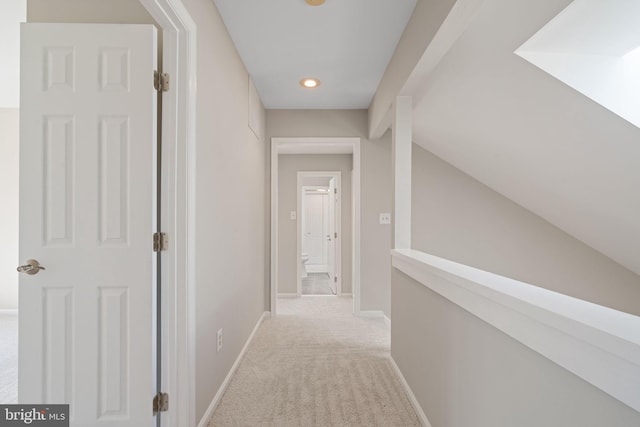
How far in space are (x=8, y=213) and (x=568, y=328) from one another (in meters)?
4.77

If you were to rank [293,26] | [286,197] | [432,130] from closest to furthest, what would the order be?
[293,26]
[432,130]
[286,197]

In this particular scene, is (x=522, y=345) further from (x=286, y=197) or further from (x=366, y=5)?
(x=286, y=197)

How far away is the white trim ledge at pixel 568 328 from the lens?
0.57 meters

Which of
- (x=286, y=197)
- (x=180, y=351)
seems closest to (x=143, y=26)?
(x=180, y=351)

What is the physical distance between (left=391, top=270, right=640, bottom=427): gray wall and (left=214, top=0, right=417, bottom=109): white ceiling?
Result: 1.64 meters

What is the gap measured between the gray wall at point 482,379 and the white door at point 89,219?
1288 mm

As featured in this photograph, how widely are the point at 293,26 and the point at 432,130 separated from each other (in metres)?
1.54

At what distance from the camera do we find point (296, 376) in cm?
222

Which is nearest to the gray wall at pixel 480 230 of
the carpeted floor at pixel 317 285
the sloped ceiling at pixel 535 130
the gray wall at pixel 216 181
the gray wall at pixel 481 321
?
the gray wall at pixel 481 321

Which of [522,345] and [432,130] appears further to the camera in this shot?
[432,130]

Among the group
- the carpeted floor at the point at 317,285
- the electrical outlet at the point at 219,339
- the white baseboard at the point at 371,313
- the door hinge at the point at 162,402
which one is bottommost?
the carpeted floor at the point at 317,285

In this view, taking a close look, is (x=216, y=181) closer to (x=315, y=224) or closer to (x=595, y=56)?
(x=595, y=56)

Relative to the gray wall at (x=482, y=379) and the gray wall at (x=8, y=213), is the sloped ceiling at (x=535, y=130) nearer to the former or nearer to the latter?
the gray wall at (x=482, y=379)

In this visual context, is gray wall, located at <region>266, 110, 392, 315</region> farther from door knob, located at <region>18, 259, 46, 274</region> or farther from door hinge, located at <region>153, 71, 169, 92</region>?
door knob, located at <region>18, 259, 46, 274</region>
